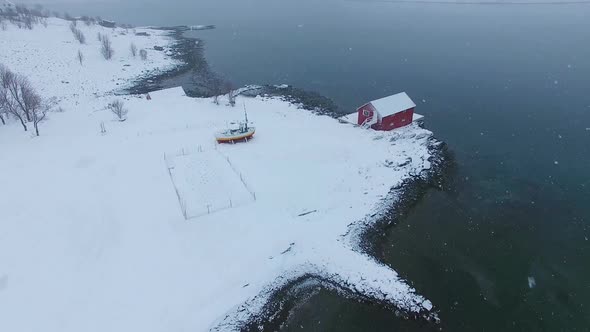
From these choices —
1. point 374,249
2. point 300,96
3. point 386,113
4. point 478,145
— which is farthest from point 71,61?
point 478,145

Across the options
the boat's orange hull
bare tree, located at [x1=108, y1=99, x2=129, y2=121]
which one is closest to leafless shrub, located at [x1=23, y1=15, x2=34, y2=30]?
bare tree, located at [x1=108, y1=99, x2=129, y2=121]

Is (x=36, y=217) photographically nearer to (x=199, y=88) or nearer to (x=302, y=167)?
(x=302, y=167)

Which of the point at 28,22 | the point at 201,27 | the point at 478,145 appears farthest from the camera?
the point at 201,27

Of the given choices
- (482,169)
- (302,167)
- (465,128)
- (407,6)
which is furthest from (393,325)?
(407,6)

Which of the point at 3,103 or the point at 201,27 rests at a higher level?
the point at 3,103

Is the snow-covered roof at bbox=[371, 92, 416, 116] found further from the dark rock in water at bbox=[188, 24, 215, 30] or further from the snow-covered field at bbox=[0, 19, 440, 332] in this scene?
the dark rock in water at bbox=[188, 24, 215, 30]

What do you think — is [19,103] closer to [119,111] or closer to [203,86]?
[119,111]
